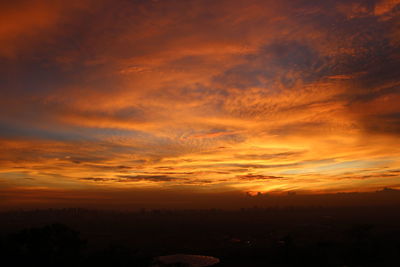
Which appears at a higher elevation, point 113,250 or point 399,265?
point 113,250

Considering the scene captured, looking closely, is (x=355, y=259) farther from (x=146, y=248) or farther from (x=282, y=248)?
(x=146, y=248)

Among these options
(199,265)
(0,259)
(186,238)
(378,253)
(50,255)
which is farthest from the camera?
(186,238)

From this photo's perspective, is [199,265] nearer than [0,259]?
No

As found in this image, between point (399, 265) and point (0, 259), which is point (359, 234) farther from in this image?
point (0, 259)

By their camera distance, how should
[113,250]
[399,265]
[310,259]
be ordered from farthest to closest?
[310,259]
[399,265]
[113,250]

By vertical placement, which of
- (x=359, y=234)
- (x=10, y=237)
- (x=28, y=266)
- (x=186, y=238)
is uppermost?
(x=10, y=237)

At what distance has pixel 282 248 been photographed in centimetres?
9175

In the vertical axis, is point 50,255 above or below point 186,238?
above

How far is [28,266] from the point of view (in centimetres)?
3988

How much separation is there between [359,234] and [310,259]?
1088 inches

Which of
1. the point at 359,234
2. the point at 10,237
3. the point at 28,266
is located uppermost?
the point at 10,237

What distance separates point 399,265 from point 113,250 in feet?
239

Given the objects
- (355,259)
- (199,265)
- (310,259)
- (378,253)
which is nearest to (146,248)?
(199,265)

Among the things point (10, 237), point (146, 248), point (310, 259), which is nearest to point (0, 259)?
point (10, 237)
